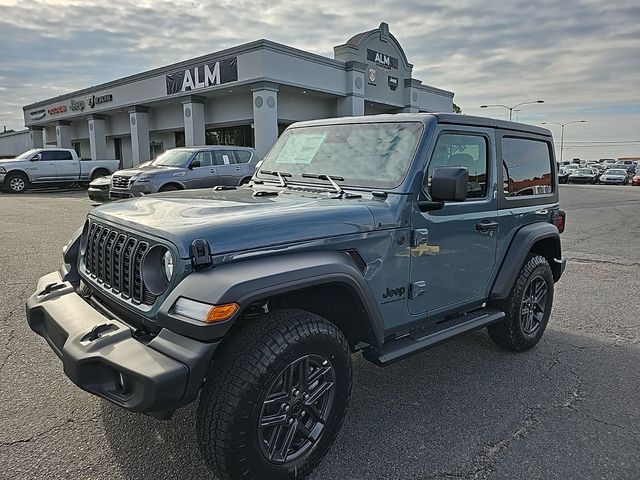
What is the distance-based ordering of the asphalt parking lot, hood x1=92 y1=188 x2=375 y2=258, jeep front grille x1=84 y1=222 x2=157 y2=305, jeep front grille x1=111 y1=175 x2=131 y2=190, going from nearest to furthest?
1. hood x1=92 y1=188 x2=375 y2=258
2. jeep front grille x1=84 y1=222 x2=157 y2=305
3. the asphalt parking lot
4. jeep front grille x1=111 y1=175 x2=131 y2=190

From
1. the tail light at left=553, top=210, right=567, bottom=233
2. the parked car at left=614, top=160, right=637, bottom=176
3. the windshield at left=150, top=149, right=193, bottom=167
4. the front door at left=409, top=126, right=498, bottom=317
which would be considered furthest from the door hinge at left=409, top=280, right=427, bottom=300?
the parked car at left=614, top=160, right=637, bottom=176

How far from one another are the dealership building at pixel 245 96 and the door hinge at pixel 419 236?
19081 millimetres

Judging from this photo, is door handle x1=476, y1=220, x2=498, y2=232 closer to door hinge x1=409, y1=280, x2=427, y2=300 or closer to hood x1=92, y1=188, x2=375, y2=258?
door hinge x1=409, y1=280, x2=427, y2=300

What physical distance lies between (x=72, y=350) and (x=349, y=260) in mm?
1443

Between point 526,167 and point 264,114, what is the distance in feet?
61.0

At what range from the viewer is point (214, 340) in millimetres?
2148

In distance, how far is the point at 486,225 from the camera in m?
3.58

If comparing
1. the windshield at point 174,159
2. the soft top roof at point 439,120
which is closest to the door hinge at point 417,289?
the soft top roof at point 439,120

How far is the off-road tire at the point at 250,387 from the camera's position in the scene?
7.11 ft

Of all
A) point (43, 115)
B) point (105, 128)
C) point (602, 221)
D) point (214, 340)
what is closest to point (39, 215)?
point (214, 340)

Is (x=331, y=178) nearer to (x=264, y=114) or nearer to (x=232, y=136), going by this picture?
(x=264, y=114)

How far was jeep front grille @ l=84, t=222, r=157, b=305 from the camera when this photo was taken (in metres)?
2.48

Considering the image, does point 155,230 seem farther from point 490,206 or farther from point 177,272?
point 490,206

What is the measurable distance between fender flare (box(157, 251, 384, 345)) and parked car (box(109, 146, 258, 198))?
394 inches
